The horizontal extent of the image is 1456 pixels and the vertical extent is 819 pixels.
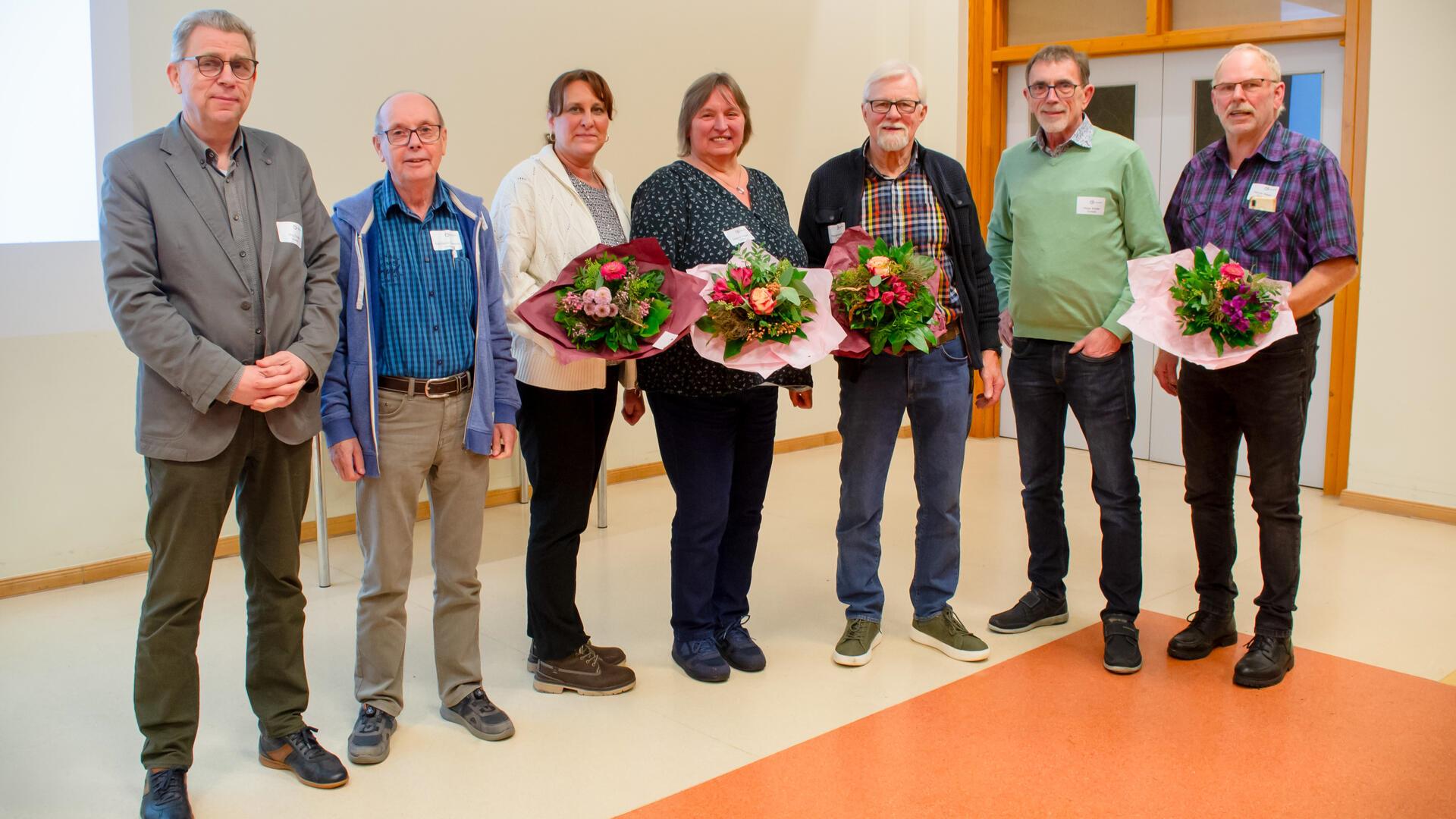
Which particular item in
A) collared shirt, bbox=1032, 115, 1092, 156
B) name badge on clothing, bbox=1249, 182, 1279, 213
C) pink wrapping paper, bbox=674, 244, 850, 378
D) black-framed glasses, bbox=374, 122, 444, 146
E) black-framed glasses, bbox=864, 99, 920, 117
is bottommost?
pink wrapping paper, bbox=674, 244, 850, 378

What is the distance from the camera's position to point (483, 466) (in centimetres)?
301

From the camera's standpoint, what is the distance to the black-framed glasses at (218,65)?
8.01ft

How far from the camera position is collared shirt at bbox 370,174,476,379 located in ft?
9.21

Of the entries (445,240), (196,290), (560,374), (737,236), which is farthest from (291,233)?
(737,236)

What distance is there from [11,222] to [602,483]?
2.45 m

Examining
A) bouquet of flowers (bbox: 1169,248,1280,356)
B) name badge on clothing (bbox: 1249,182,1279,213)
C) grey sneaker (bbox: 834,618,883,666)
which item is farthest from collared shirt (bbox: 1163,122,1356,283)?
grey sneaker (bbox: 834,618,883,666)

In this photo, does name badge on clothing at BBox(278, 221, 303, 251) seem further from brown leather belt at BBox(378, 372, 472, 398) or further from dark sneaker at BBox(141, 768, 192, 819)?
dark sneaker at BBox(141, 768, 192, 819)

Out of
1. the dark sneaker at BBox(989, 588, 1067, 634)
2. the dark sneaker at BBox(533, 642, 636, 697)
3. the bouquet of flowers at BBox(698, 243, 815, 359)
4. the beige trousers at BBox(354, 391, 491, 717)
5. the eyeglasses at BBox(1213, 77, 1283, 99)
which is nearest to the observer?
the beige trousers at BBox(354, 391, 491, 717)

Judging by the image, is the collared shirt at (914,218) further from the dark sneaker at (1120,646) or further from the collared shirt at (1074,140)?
the dark sneaker at (1120,646)

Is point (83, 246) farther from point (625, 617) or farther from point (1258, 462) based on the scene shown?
point (1258, 462)

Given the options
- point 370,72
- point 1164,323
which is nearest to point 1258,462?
point 1164,323

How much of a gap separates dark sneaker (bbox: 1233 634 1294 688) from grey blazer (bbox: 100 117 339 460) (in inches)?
105

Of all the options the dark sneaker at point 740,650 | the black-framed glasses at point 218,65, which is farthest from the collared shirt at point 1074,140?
the black-framed glasses at point 218,65

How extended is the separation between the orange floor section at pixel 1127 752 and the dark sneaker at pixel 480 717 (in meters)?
0.56
